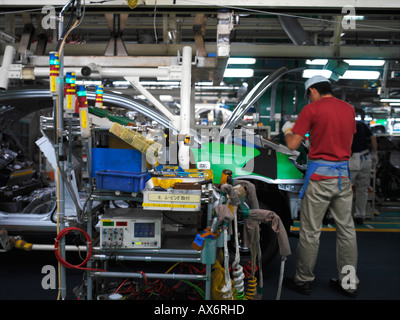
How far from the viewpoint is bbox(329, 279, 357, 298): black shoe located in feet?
10.8

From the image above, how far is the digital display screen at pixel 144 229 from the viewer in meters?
2.76

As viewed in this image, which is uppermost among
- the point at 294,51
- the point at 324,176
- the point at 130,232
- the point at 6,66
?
the point at 294,51

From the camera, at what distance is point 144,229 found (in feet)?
9.07

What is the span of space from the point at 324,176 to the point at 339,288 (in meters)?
→ 1.13

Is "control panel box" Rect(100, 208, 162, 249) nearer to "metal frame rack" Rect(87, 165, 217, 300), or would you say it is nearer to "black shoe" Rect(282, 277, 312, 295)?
"metal frame rack" Rect(87, 165, 217, 300)

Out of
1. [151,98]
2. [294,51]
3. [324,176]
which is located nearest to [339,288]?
[324,176]

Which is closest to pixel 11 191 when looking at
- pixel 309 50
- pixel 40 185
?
pixel 40 185

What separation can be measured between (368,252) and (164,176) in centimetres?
320

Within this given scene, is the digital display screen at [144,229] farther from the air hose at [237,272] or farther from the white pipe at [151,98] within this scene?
the white pipe at [151,98]

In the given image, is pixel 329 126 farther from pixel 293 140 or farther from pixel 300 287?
pixel 300 287

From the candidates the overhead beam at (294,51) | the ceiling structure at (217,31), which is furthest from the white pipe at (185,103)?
the overhead beam at (294,51)

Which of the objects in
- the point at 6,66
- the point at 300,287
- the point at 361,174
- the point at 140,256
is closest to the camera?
the point at 140,256

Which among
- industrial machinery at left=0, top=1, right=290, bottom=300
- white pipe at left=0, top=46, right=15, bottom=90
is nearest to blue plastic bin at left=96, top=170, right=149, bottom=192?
industrial machinery at left=0, top=1, right=290, bottom=300
